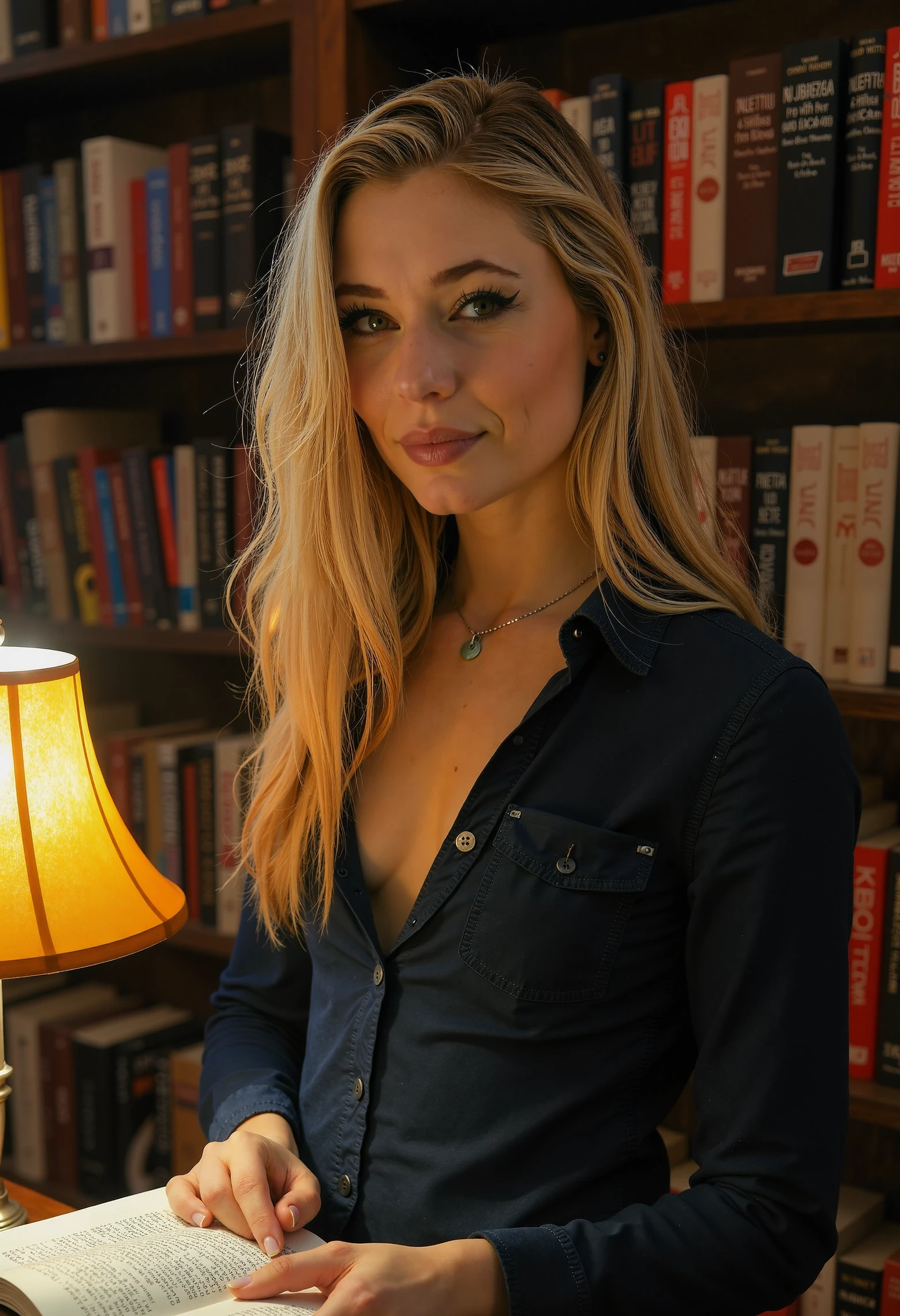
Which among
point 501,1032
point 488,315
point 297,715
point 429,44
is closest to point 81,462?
point 429,44

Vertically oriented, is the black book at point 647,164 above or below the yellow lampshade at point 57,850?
above

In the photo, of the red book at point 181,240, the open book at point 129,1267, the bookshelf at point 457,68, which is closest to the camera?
the open book at point 129,1267

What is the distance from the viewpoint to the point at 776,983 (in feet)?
2.91

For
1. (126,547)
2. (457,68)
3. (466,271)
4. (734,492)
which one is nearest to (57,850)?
(466,271)

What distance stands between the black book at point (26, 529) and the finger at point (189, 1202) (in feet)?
4.23

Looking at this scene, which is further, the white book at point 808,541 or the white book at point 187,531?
the white book at point 187,531

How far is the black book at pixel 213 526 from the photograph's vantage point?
73.9 inches

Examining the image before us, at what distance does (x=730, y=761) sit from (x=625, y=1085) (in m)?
0.27

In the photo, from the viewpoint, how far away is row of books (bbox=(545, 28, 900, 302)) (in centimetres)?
133

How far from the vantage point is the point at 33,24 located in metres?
1.99

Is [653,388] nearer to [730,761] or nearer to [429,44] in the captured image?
[730,761]

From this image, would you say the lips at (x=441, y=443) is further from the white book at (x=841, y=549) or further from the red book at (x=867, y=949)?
the red book at (x=867, y=949)

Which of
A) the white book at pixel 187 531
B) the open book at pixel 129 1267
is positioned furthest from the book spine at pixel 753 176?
the open book at pixel 129 1267

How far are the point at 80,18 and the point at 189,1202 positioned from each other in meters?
1.76
